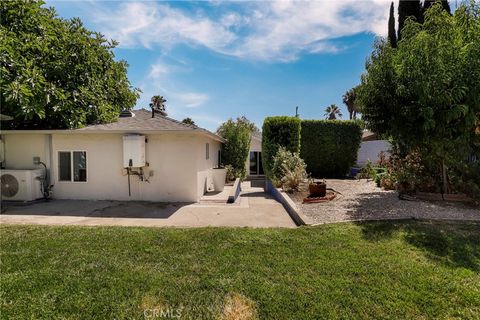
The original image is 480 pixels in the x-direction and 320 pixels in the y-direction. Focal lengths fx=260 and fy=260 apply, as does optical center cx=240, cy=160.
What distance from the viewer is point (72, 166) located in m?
10.5

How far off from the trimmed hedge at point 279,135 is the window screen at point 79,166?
28.8ft

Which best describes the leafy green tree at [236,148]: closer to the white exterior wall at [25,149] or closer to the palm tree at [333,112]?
the white exterior wall at [25,149]

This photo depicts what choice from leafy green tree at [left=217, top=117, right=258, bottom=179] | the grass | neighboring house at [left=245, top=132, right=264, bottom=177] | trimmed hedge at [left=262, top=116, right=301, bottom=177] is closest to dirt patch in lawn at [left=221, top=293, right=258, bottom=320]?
the grass

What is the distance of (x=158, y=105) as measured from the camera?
153ft

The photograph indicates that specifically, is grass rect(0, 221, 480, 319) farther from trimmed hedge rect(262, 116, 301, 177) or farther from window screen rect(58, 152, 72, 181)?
trimmed hedge rect(262, 116, 301, 177)

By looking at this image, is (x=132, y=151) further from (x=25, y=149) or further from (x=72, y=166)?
(x=25, y=149)

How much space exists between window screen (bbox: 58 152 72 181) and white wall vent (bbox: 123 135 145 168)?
278 centimetres

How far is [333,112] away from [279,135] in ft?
147

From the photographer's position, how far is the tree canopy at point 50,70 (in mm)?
9664

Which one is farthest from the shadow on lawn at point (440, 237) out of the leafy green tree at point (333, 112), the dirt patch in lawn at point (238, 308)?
the leafy green tree at point (333, 112)

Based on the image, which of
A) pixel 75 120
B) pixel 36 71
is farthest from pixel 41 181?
pixel 36 71

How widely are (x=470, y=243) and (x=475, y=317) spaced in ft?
9.00

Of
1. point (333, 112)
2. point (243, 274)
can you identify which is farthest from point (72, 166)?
point (333, 112)

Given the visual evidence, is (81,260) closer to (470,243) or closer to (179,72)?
(470,243)
